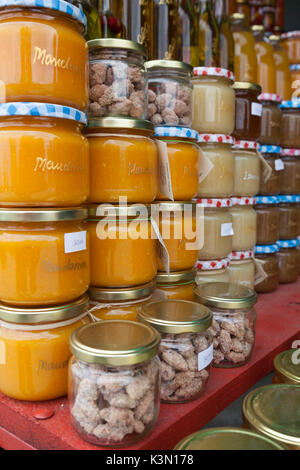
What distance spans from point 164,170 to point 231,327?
0.47 meters

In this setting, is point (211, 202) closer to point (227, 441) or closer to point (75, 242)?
point (75, 242)

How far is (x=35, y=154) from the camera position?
33.2 inches

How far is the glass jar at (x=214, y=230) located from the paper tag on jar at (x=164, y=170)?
32 centimetres

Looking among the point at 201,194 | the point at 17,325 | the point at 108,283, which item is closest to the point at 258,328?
the point at 201,194

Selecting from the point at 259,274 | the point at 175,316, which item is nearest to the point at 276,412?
the point at 175,316

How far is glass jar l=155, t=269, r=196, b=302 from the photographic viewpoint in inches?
48.4

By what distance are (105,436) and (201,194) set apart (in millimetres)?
933

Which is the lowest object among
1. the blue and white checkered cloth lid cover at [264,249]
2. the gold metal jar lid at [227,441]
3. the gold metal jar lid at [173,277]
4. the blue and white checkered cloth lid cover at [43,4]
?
the gold metal jar lid at [227,441]

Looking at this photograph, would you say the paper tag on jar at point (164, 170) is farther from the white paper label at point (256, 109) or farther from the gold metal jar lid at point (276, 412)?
the white paper label at point (256, 109)

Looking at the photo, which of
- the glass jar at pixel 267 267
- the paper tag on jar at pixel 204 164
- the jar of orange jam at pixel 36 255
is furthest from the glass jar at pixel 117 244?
the glass jar at pixel 267 267

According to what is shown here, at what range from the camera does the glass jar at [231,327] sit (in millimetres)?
1136

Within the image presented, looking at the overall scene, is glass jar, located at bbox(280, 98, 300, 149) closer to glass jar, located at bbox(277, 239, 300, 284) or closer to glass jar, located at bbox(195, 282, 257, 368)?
glass jar, located at bbox(277, 239, 300, 284)

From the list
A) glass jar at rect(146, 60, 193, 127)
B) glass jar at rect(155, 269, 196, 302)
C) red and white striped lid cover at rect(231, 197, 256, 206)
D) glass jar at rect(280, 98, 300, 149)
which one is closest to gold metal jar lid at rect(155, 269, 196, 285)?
glass jar at rect(155, 269, 196, 302)

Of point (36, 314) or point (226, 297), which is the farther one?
point (226, 297)
